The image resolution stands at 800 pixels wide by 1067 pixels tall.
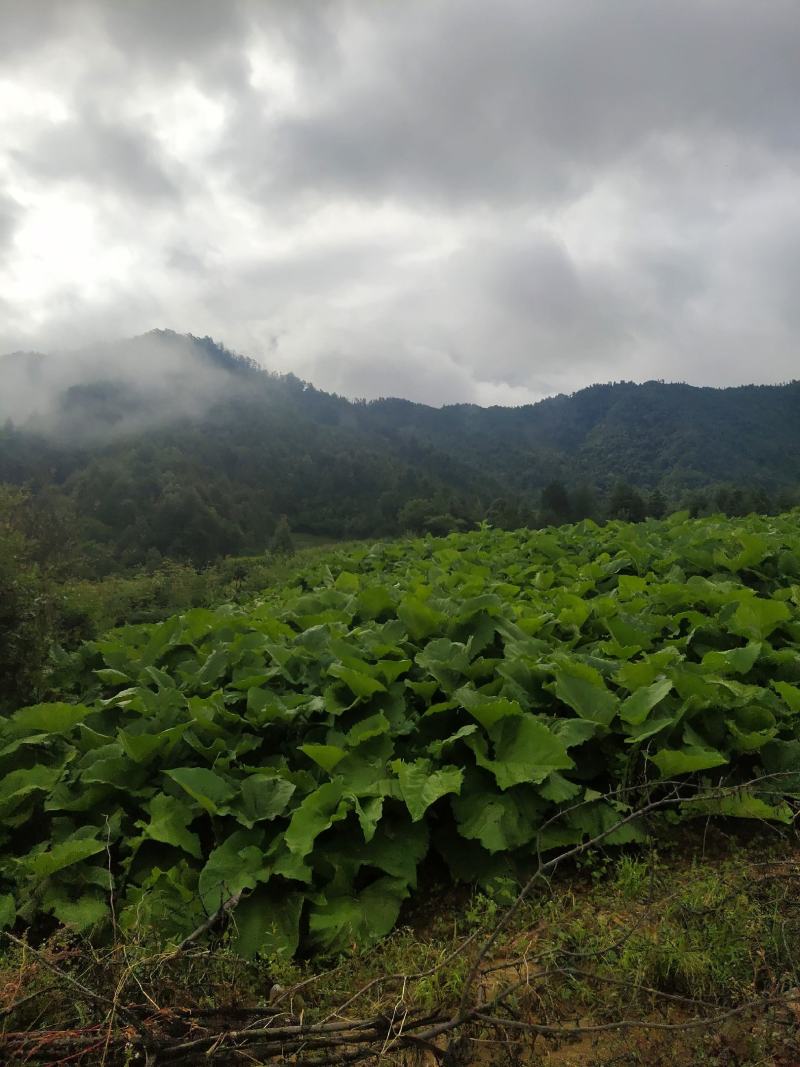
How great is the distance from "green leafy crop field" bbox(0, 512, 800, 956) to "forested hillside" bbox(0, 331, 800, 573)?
3848 cm

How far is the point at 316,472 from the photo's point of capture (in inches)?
4916

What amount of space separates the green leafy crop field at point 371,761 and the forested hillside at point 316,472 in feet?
126

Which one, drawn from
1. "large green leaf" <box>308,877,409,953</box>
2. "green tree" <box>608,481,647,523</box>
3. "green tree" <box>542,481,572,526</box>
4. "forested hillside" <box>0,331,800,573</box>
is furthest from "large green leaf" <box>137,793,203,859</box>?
"green tree" <box>542,481,572,526</box>

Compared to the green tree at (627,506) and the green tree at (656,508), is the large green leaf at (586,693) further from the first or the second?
the green tree at (656,508)

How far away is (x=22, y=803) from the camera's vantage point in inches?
162

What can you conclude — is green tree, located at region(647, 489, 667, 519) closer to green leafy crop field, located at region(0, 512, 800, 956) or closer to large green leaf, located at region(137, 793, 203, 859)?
green leafy crop field, located at region(0, 512, 800, 956)

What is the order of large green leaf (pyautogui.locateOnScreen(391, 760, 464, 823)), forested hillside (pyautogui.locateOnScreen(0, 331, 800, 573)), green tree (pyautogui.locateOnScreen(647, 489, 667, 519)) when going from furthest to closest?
forested hillside (pyautogui.locateOnScreen(0, 331, 800, 573)) < green tree (pyautogui.locateOnScreen(647, 489, 667, 519)) < large green leaf (pyautogui.locateOnScreen(391, 760, 464, 823))

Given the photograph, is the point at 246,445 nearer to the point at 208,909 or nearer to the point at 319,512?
the point at 319,512

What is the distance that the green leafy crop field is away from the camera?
3.44 metres

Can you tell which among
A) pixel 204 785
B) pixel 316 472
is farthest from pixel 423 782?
pixel 316 472

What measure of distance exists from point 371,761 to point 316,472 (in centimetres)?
12266

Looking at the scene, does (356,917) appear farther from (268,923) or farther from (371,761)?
(371,761)

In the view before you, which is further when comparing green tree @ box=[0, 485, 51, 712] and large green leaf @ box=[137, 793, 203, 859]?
green tree @ box=[0, 485, 51, 712]

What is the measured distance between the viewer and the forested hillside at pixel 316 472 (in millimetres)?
Answer: 75500
